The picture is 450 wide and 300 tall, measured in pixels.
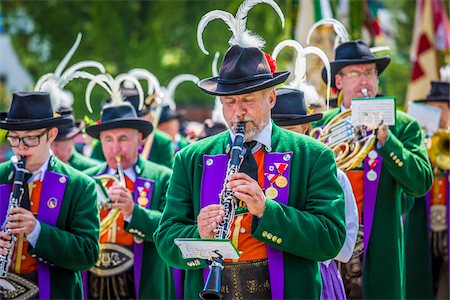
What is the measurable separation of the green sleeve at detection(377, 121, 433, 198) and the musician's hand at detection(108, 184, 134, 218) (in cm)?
195

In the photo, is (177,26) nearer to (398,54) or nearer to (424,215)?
(398,54)

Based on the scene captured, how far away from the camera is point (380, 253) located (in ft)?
22.7

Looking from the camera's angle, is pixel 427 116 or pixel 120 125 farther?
pixel 427 116

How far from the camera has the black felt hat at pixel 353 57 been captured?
723 cm

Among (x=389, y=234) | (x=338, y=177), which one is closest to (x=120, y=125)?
(x=389, y=234)

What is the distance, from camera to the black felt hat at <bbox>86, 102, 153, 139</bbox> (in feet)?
25.0

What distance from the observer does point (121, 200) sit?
7059 mm

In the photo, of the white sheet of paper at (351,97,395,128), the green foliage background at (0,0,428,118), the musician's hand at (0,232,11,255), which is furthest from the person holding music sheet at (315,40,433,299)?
the green foliage background at (0,0,428,118)

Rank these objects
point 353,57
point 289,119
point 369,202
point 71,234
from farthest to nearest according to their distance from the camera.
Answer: point 353,57 → point 369,202 → point 289,119 → point 71,234

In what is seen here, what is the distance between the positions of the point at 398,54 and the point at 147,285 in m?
29.0

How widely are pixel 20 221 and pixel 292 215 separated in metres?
1.94

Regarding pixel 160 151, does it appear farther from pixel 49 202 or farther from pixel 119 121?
pixel 49 202

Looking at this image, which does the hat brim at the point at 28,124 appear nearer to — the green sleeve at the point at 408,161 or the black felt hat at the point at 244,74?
the black felt hat at the point at 244,74

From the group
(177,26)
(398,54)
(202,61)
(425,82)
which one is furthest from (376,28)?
(398,54)
